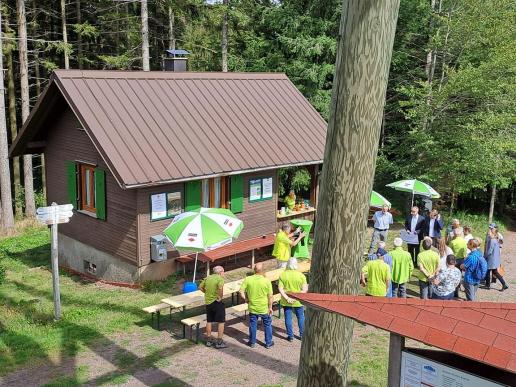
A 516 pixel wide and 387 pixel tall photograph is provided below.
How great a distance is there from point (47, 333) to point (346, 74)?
30.1ft

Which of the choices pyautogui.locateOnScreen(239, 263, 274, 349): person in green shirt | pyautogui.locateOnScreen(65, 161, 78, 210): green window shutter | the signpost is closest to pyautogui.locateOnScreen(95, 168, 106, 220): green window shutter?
pyautogui.locateOnScreen(65, 161, 78, 210): green window shutter

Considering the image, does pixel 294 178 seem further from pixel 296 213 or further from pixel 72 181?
pixel 72 181

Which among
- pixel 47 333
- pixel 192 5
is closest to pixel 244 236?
pixel 47 333

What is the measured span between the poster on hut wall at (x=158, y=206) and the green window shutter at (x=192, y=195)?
0.68 meters

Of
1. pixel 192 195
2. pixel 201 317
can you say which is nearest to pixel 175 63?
pixel 192 195

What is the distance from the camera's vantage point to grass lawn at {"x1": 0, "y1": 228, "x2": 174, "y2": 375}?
35.1 feet

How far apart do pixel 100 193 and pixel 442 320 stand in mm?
12351

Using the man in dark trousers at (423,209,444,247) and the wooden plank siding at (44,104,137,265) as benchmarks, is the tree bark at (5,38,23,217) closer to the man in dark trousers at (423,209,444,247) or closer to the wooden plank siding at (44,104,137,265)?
the wooden plank siding at (44,104,137,265)

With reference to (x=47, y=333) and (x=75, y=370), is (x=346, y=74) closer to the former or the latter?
(x=75, y=370)

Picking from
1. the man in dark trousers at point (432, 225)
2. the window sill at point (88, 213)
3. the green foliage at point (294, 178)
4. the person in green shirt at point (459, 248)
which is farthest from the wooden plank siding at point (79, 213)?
the green foliage at point (294, 178)

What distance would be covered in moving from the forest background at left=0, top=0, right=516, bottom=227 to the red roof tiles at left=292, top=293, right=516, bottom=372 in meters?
15.7

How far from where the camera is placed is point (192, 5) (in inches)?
1218

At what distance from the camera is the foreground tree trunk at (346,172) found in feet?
15.0

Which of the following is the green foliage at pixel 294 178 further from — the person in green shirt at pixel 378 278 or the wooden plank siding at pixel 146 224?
the person in green shirt at pixel 378 278
